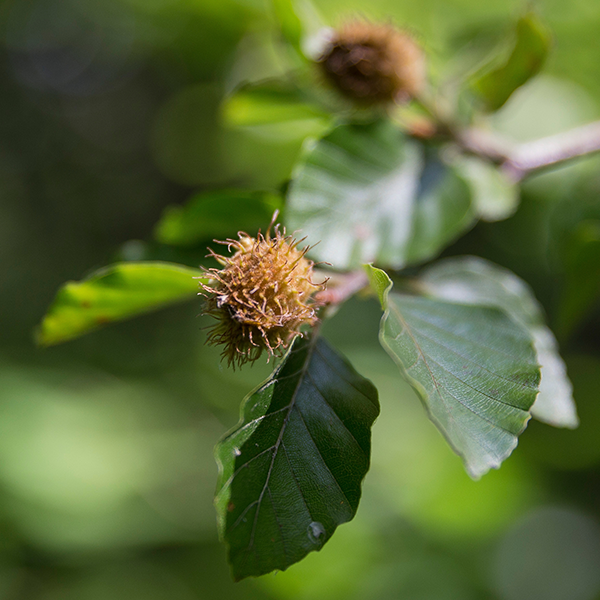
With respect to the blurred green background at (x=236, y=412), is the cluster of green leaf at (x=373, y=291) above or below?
above

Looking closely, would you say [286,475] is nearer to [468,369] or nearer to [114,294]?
[468,369]

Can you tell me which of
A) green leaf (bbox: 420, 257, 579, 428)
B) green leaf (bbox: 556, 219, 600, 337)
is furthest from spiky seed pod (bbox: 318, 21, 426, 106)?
green leaf (bbox: 556, 219, 600, 337)

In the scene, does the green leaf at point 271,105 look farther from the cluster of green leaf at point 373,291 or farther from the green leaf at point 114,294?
the green leaf at point 114,294

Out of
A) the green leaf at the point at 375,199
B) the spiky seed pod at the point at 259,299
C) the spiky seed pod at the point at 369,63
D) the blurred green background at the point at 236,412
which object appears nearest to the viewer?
the spiky seed pod at the point at 259,299

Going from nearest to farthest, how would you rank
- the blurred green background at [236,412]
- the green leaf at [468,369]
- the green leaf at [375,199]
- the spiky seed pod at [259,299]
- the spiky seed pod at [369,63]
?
1. the green leaf at [468,369]
2. the spiky seed pod at [259,299]
3. the green leaf at [375,199]
4. the spiky seed pod at [369,63]
5. the blurred green background at [236,412]

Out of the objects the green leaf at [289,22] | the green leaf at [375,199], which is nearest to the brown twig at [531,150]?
the green leaf at [375,199]

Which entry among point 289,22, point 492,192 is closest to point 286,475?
point 492,192

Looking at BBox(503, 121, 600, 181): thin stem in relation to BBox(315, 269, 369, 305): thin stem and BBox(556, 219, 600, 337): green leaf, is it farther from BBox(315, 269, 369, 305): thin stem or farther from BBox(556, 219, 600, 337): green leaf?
BBox(315, 269, 369, 305): thin stem
